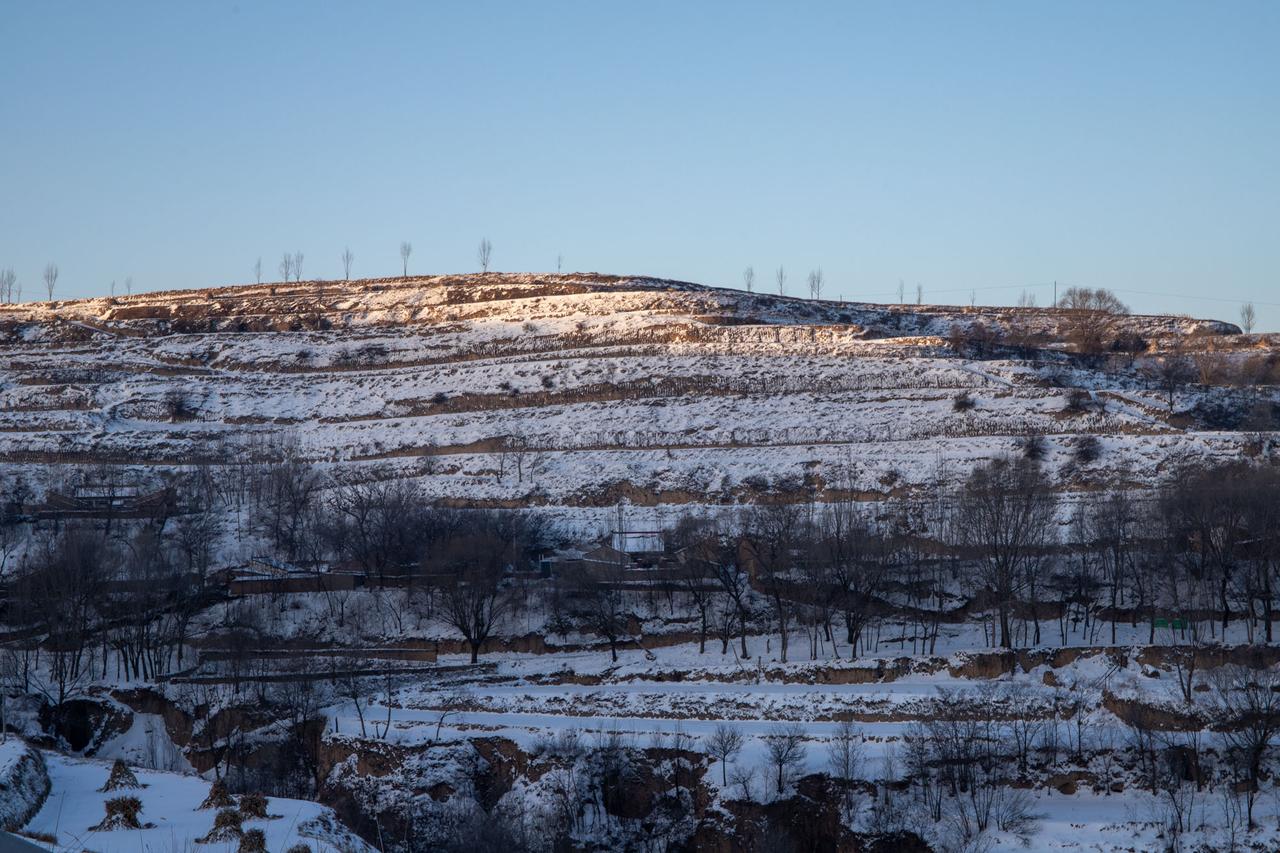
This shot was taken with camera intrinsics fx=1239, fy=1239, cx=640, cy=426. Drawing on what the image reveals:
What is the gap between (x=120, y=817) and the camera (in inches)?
784

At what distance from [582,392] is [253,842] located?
197 ft

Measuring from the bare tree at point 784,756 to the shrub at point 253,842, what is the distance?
13.6 meters

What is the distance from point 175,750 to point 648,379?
45212 millimetres

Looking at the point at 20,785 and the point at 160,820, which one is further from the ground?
the point at 160,820

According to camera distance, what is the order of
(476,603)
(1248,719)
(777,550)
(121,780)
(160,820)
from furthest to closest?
(777,550) < (476,603) < (1248,719) < (121,780) < (160,820)

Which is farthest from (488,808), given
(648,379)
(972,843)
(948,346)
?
(948,346)

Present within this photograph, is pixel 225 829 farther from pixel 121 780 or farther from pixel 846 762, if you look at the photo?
pixel 846 762

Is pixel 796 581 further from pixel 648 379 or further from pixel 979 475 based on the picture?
pixel 648 379

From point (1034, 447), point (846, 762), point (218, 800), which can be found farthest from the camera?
point (1034, 447)

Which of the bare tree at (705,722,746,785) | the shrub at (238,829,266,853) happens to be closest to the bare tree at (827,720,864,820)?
the bare tree at (705,722,746,785)

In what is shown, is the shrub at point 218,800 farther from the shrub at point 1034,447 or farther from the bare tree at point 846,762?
the shrub at point 1034,447

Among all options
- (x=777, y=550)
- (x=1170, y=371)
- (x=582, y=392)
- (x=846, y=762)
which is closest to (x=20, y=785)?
(x=846, y=762)

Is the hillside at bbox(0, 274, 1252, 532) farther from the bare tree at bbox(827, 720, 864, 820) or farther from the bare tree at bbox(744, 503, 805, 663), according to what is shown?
the bare tree at bbox(827, 720, 864, 820)

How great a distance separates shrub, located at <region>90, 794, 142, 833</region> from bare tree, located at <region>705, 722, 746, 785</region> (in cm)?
1352
